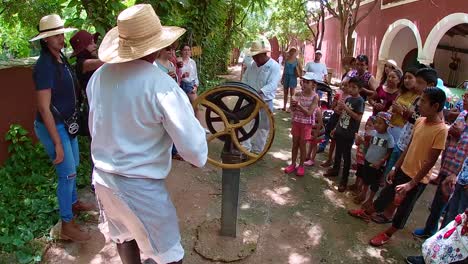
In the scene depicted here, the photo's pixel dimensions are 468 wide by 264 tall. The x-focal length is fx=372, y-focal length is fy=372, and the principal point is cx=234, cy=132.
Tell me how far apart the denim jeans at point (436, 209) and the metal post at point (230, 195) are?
179cm

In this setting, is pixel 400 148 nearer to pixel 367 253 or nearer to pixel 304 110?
pixel 367 253

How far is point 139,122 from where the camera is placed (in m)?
1.77

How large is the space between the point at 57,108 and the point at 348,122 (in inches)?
120

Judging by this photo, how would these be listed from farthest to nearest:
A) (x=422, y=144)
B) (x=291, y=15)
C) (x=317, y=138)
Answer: (x=291, y=15) < (x=317, y=138) < (x=422, y=144)

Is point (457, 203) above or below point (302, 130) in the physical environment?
below

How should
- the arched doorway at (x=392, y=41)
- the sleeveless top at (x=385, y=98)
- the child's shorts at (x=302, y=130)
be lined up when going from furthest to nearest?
the arched doorway at (x=392, y=41), the child's shorts at (x=302, y=130), the sleeveless top at (x=385, y=98)

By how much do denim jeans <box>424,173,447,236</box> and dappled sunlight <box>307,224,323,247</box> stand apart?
0.99 m

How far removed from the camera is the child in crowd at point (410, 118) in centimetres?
358

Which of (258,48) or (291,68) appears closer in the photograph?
(258,48)

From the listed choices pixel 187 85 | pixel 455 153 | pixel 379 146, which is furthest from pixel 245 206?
pixel 187 85

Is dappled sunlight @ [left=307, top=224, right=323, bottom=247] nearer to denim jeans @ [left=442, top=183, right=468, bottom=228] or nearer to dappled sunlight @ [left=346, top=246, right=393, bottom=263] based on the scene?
dappled sunlight @ [left=346, top=246, right=393, bottom=263]

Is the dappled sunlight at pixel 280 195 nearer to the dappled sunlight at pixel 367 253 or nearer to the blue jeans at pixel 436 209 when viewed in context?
the dappled sunlight at pixel 367 253

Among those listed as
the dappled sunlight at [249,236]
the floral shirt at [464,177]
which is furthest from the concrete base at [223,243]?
the floral shirt at [464,177]

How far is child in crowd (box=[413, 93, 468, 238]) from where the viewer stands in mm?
3174
